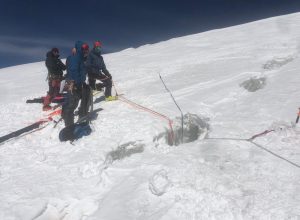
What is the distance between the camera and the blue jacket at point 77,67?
8.30 metres

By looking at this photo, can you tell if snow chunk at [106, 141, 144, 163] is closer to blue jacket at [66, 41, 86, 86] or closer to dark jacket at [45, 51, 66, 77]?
blue jacket at [66, 41, 86, 86]

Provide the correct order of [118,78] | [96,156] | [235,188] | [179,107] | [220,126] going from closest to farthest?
1. [235,188]
2. [96,156]
3. [220,126]
4. [179,107]
5. [118,78]

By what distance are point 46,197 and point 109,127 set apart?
108 inches

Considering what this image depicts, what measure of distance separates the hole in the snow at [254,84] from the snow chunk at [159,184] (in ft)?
16.5

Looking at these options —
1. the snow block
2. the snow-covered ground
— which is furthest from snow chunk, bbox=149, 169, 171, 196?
the snow block

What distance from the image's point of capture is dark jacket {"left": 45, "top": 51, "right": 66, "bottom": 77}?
10.4 metres

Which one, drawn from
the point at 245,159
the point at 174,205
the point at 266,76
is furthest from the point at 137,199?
the point at 266,76

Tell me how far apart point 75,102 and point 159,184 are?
3602 millimetres

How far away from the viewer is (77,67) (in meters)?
8.32

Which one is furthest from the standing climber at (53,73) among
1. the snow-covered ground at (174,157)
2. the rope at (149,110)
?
the rope at (149,110)

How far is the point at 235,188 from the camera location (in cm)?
551

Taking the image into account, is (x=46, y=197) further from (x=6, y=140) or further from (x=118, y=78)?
(x=118, y=78)

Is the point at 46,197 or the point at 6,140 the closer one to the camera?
the point at 46,197

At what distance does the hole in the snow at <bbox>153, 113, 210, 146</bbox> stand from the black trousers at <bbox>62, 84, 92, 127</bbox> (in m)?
2.08
